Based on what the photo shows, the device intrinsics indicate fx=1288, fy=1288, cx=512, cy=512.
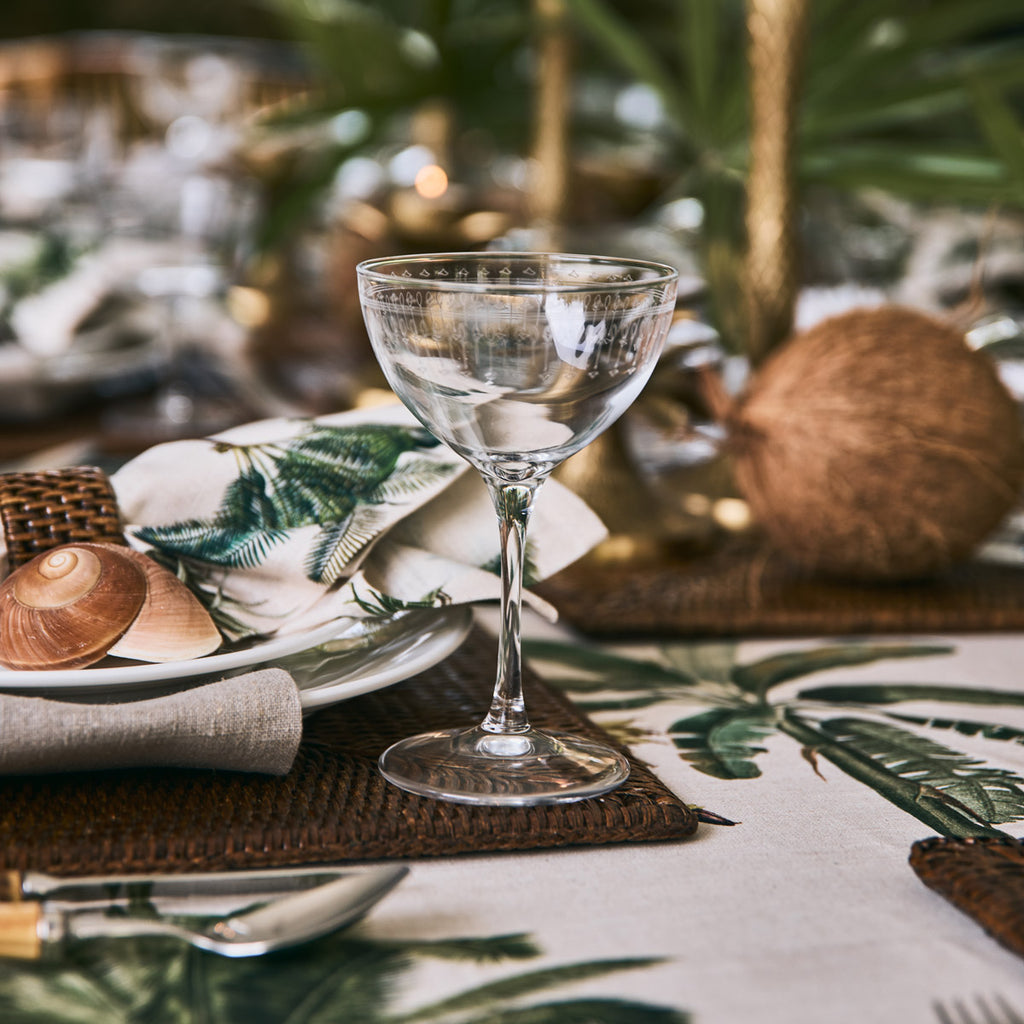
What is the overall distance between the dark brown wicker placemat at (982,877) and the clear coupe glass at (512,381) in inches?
3.8

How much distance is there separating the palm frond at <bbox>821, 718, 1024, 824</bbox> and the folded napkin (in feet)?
0.70

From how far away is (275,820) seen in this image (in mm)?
374

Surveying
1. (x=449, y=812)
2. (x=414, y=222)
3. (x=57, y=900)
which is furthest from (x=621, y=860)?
(x=414, y=222)

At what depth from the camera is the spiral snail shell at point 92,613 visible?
41cm

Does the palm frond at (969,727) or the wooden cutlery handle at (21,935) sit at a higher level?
the wooden cutlery handle at (21,935)

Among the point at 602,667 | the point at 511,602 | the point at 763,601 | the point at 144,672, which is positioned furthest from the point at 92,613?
the point at 763,601

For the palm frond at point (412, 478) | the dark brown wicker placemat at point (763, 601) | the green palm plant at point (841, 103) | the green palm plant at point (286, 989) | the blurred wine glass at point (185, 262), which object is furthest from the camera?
the blurred wine glass at point (185, 262)

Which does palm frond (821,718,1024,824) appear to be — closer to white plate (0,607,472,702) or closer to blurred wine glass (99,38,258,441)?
white plate (0,607,472,702)

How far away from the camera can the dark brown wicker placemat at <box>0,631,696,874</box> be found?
352 millimetres

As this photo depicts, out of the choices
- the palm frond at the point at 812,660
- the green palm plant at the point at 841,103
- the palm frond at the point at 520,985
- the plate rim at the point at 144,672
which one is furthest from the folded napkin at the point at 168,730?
the green palm plant at the point at 841,103

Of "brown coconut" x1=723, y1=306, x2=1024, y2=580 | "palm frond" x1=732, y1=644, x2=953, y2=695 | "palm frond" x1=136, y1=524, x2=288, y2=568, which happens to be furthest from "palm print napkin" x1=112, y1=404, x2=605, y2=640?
"brown coconut" x1=723, y1=306, x2=1024, y2=580

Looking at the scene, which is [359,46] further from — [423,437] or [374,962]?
[374,962]

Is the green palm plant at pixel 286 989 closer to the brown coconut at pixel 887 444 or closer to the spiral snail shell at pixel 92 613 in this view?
the spiral snail shell at pixel 92 613

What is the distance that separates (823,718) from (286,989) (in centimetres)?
28
